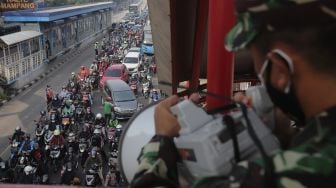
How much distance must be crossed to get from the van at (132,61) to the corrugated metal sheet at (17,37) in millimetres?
5523

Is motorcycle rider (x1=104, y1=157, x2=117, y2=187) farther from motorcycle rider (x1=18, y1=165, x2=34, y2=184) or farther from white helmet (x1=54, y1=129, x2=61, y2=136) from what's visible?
white helmet (x1=54, y1=129, x2=61, y2=136)

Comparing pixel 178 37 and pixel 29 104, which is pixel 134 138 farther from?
pixel 29 104

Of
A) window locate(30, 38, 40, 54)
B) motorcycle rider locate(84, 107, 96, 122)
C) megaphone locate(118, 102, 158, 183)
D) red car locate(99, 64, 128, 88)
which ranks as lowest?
motorcycle rider locate(84, 107, 96, 122)

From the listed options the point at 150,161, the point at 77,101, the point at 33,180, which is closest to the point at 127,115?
the point at 77,101

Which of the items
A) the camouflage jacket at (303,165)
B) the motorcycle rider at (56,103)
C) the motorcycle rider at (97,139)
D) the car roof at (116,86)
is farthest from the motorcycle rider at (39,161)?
the camouflage jacket at (303,165)

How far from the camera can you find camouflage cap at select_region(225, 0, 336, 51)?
1.22m

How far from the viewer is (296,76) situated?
49.5 inches

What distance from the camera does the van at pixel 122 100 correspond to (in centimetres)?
1848

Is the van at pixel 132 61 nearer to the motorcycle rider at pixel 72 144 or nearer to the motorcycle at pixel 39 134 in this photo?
the motorcycle at pixel 39 134

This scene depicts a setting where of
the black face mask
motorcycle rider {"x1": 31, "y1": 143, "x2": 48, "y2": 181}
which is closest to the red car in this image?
motorcycle rider {"x1": 31, "y1": 143, "x2": 48, "y2": 181}

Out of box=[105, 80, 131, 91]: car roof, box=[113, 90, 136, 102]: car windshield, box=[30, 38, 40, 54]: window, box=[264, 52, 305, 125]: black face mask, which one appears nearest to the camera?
box=[264, 52, 305, 125]: black face mask

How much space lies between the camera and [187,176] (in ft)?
4.99

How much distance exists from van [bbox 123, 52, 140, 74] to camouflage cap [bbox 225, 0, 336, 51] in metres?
25.8

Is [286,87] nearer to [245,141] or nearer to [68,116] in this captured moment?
[245,141]
